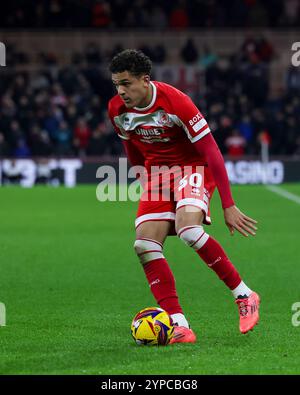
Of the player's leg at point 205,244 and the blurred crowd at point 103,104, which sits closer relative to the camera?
the player's leg at point 205,244

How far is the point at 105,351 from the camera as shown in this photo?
6074mm

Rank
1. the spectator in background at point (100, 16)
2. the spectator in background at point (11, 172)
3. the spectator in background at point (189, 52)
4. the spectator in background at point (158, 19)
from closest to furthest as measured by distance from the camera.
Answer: the spectator in background at point (11, 172)
the spectator in background at point (189, 52)
the spectator in background at point (100, 16)
the spectator in background at point (158, 19)

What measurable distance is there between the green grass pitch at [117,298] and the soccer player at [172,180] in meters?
0.36

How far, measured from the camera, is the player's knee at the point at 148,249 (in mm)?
6684

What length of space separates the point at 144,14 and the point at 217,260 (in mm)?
24007

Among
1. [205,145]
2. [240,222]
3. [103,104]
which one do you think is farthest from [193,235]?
[103,104]

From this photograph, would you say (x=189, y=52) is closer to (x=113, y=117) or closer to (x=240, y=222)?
(x=113, y=117)

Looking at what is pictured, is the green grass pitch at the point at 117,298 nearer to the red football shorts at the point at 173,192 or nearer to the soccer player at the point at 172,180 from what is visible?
the soccer player at the point at 172,180

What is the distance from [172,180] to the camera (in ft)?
22.4

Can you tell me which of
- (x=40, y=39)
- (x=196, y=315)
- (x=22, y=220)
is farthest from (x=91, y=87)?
(x=196, y=315)

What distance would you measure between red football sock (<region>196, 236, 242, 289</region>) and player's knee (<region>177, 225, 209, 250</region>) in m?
0.04

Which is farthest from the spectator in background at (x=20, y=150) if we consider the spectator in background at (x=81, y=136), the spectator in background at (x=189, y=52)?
the spectator in background at (x=189, y=52)

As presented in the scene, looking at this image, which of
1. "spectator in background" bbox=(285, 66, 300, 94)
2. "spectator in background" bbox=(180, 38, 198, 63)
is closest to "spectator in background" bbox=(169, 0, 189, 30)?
"spectator in background" bbox=(180, 38, 198, 63)

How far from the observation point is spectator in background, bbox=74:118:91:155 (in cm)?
2483
